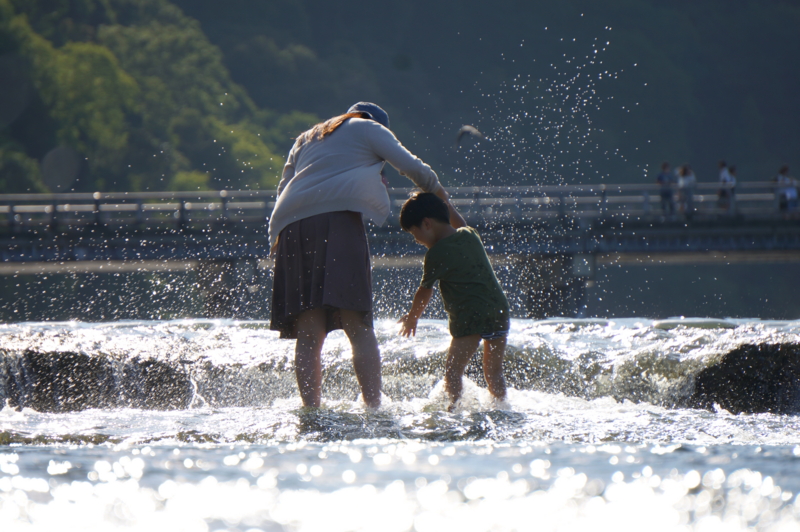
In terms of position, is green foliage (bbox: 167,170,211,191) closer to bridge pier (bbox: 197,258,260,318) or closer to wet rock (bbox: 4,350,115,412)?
bridge pier (bbox: 197,258,260,318)

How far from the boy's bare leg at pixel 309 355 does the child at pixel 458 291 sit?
1.36 ft

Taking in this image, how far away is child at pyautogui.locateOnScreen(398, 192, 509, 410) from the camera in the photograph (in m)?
3.55

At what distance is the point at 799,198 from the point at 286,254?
20.1 m

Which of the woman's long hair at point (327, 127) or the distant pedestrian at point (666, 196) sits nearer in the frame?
the woman's long hair at point (327, 127)

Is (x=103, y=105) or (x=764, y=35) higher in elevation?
(x=764, y=35)

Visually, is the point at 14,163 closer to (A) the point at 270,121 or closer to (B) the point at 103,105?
(B) the point at 103,105

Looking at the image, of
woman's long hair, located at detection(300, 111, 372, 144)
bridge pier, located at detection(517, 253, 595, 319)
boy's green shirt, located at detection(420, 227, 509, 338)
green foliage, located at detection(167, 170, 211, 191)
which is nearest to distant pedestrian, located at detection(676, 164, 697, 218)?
bridge pier, located at detection(517, 253, 595, 319)

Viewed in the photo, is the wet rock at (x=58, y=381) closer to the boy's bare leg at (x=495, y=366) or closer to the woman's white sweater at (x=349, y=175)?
the woman's white sweater at (x=349, y=175)

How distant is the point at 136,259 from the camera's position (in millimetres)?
18078

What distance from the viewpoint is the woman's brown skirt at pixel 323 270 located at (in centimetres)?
322

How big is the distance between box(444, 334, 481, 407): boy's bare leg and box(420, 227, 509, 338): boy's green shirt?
0.04 m

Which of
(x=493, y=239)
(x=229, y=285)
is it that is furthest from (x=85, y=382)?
(x=229, y=285)

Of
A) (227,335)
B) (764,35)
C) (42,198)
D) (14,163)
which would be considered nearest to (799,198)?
(42,198)

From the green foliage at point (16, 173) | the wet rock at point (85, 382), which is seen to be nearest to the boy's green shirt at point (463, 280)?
the wet rock at point (85, 382)
